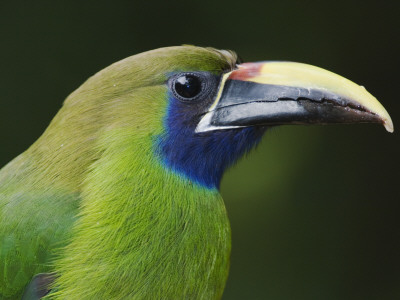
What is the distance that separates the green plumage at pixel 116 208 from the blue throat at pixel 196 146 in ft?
0.16

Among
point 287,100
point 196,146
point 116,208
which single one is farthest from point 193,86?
point 116,208

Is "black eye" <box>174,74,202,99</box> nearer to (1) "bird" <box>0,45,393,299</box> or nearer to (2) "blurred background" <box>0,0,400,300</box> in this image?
(1) "bird" <box>0,45,393,299</box>

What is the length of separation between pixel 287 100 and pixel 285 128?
4036mm

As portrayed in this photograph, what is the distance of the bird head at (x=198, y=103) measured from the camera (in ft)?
10.5

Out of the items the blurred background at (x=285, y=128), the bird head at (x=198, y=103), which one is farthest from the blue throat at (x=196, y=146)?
the blurred background at (x=285, y=128)

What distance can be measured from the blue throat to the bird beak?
58 millimetres

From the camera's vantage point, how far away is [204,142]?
3354 millimetres

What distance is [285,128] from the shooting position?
23.8 feet

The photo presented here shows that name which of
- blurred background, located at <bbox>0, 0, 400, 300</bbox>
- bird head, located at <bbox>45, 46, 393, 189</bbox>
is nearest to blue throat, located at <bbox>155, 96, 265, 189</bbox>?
bird head, located at <bbox>45, 46, 393, 189</bbox>

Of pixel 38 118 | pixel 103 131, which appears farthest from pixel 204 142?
pixel 38 118

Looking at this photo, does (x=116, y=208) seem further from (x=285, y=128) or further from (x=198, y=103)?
(x=285, y=128)

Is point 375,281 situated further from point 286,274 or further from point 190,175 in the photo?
point 190,175

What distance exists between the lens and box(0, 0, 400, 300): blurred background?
6.73 meters

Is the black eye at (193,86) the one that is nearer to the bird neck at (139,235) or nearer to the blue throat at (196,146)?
the blue throat at (196,146)
